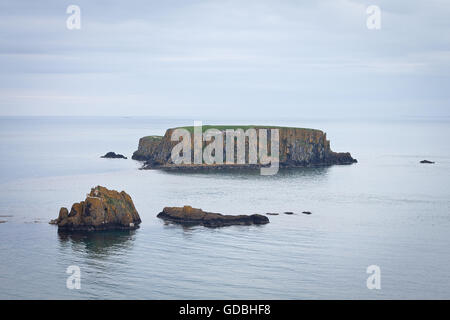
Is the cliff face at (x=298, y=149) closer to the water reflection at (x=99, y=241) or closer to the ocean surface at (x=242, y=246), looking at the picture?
the ocean surface at (x=242, y=246)

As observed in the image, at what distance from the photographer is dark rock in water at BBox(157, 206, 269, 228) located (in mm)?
86750

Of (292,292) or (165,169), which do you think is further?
(165,169)

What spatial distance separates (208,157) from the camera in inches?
6934

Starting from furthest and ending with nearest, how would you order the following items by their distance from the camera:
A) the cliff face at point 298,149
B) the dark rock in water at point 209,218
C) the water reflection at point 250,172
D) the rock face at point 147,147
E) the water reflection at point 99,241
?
1. the rock face at point 147,147
2. the cliff face at point 298,149
3. the water reflection at point 250,172
4. the dark rock in water at point 209,218
5. the water reflection at point 99,241

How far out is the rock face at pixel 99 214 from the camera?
8069 cm

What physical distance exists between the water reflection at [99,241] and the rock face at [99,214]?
125cm

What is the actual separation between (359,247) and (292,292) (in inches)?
809

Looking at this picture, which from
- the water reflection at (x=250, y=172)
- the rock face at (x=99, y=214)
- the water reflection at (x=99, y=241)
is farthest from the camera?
the water reflection at (x=250, y=172)

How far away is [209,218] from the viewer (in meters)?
87.7

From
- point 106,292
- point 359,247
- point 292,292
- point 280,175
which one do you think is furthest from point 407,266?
point 280,175

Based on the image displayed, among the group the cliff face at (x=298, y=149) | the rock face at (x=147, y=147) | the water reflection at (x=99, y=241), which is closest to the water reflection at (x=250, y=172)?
the cliff face at (x=298, y=149)

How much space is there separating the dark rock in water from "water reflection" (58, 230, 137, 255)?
9389mm

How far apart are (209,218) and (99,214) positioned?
15721 mm
